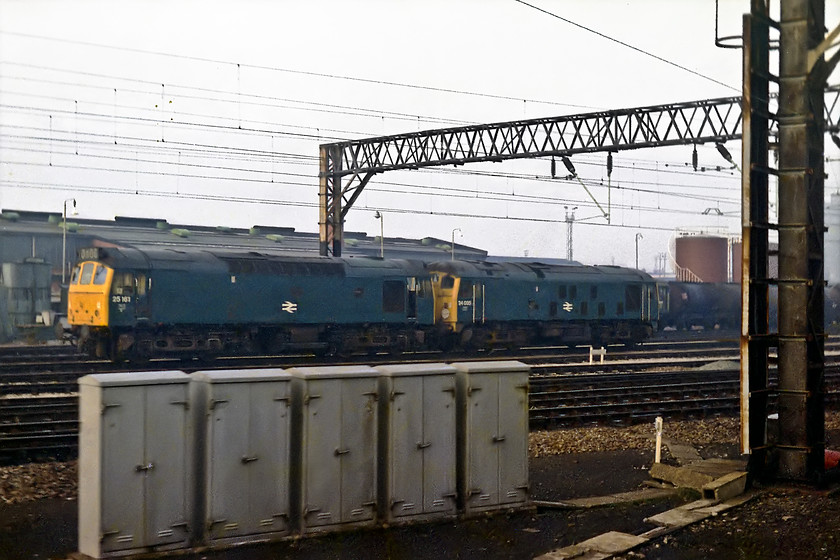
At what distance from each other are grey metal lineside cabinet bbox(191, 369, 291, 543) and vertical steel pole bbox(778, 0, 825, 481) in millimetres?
5948

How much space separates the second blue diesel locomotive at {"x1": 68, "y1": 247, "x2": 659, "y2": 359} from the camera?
83.1ft

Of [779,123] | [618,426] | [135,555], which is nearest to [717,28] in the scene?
[779,123]

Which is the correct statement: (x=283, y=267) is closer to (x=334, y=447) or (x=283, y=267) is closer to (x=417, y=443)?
(x=417, y=443)

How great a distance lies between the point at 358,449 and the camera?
27.0 ft

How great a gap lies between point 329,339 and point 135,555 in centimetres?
2204

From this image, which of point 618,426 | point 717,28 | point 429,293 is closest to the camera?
point 717,28

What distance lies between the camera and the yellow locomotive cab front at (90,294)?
24.7 metres

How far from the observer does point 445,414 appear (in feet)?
28.6

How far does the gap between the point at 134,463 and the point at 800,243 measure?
→ 24.7 ft

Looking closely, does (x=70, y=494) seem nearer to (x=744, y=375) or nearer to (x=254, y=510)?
(x=254, y=510)

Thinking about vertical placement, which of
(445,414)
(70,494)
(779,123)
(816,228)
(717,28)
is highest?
(717,28)

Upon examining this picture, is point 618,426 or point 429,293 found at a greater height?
point 429,293

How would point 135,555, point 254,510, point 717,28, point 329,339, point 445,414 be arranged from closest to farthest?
point 135,555 < point 254,510 < point 445,414 < point 717,28 < point 329,339

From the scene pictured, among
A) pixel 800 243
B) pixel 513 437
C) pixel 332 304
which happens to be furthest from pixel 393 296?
pixel 513 437
